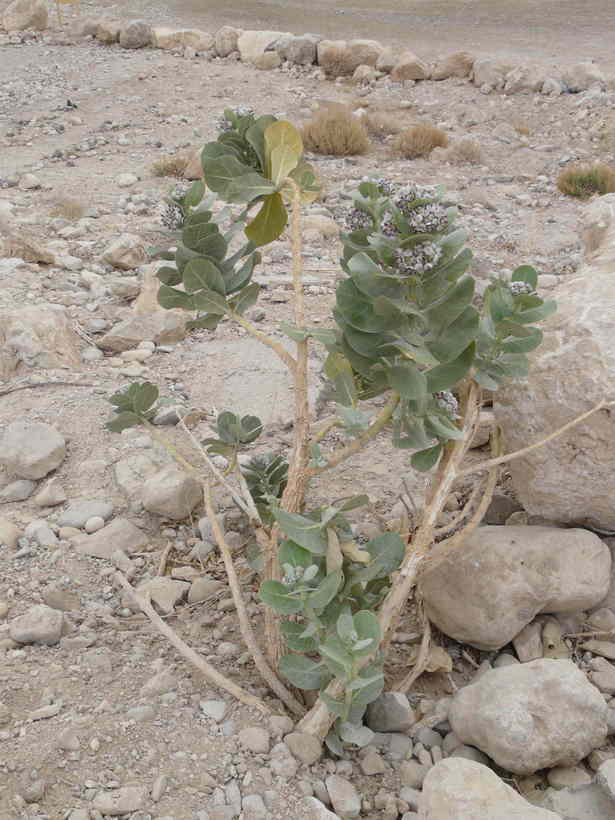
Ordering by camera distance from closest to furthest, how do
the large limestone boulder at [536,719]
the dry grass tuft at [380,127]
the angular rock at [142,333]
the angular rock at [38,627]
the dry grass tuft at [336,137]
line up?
the large limestone boulder at [536,719]
the angular rock at [38,627]
the angular rock at [142,333]
the dry grass tuft at [336,137]
the dry grass tuft at [380,127]

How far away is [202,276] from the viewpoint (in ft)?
6.68

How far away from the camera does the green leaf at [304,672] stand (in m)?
1.94

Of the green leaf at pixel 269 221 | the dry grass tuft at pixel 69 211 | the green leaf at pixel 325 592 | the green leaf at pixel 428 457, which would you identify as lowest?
the dry grass tuft at pixel 69 211

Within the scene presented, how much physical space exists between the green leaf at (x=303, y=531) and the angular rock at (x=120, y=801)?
598 mm

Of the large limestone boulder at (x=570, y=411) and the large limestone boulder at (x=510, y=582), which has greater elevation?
the large limestone boulder at (x=570, y=411)

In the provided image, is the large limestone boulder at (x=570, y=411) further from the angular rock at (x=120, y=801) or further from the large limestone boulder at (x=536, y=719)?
the angular rock at (x=120, y=801)

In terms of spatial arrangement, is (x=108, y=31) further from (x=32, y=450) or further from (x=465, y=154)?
(x=32, y=450)

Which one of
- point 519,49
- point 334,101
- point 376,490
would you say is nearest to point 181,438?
point 376,490

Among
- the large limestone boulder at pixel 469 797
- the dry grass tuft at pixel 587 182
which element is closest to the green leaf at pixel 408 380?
the large limestone boulder at pixel 469 797

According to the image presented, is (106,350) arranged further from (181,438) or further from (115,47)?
(115,47)

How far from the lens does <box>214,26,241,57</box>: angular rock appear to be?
12188 mm

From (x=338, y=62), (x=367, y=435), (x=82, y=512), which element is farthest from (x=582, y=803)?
(x=338, y=62)

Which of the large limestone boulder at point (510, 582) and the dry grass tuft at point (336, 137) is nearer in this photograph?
the large limestone boulder at point (510, 582)

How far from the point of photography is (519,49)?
1243 cm
